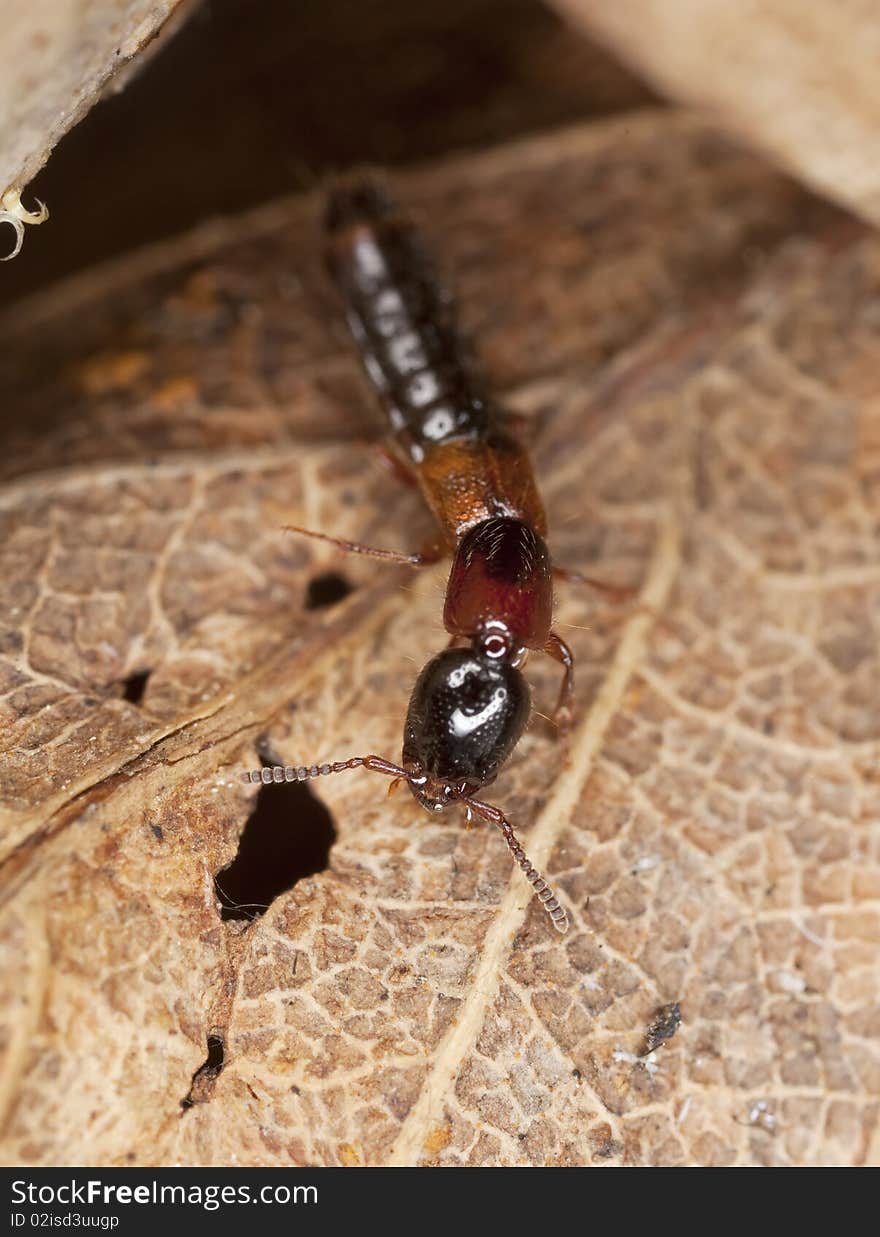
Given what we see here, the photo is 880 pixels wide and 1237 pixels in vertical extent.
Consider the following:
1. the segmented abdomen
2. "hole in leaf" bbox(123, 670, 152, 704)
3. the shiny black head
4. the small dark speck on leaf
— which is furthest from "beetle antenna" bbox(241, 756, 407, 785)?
the segmented abdomen

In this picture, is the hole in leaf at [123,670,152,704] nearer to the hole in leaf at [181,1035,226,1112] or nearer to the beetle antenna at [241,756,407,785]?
the beetle antenna at [241,756,407,785]

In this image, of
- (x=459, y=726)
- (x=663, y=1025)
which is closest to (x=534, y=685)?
(x=459, y=726)

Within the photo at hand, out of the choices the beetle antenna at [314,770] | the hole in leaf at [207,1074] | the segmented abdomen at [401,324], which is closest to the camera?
the hole in leaf at [207,1074]

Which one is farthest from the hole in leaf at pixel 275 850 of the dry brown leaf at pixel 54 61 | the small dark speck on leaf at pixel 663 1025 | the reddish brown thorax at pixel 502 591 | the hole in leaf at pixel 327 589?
the dry brown leaf at pixel 54 61

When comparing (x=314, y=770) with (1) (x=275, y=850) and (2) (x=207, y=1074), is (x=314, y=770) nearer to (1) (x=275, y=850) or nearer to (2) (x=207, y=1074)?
(1) (x=275, y=850)

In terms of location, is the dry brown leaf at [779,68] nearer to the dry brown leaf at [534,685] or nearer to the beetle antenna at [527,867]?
the dry brown leaf at [534,685]

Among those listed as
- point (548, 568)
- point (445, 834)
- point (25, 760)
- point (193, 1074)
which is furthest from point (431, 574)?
point (193, 1074)
